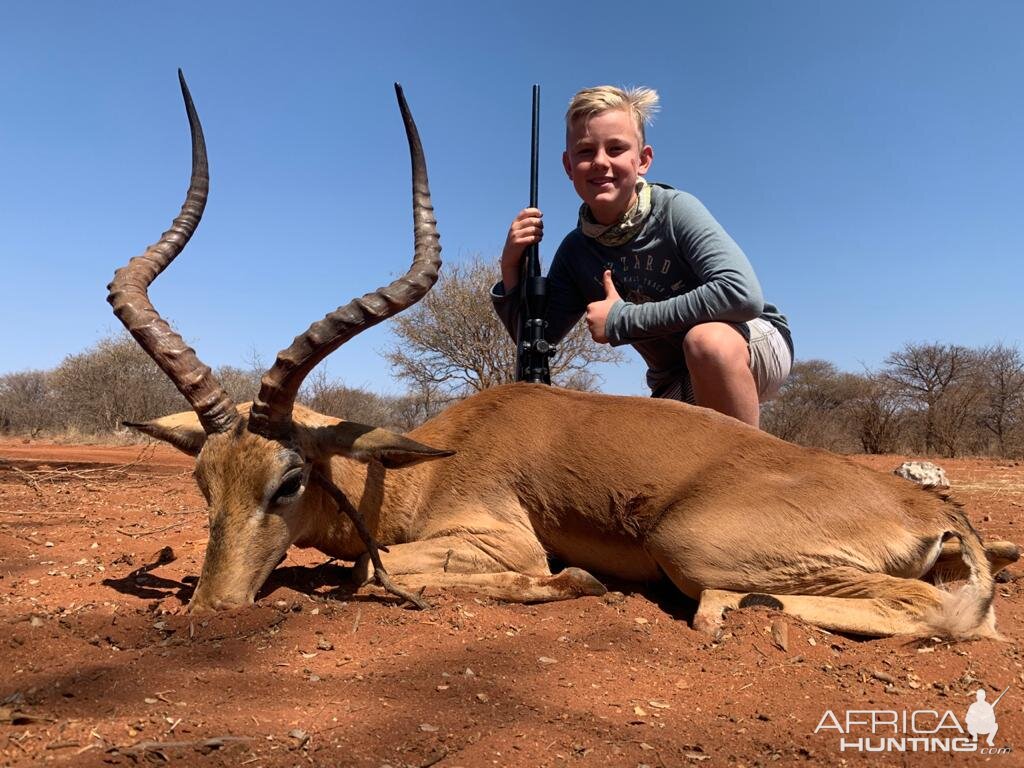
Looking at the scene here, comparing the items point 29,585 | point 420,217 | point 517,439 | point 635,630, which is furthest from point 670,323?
point 29,585

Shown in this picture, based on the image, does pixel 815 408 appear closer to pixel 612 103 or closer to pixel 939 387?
pixel 939 387

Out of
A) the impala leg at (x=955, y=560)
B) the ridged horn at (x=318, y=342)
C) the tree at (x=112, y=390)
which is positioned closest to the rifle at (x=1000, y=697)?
the impala leg at (x=955, y=560)

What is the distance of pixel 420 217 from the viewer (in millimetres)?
4570

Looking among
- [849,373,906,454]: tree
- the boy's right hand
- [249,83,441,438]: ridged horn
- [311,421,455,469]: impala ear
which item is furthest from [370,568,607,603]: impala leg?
[849,373,906,454]: tree

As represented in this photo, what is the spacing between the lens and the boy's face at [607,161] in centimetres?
528

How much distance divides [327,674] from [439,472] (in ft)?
6.70

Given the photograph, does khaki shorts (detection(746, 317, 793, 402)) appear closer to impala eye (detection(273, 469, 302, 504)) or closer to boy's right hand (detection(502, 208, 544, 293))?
boy's right hand (detection(502, 208, 544, 293))

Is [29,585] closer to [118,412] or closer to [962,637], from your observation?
[962,637]

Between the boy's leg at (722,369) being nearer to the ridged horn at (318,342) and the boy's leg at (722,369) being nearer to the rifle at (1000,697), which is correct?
the ridged horn at (318,342)

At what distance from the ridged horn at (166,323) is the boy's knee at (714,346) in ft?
9.05

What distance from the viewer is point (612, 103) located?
208 inches

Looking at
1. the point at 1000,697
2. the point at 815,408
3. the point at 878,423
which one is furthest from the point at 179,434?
the point at 815,408

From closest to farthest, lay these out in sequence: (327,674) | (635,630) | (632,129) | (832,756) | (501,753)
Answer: (501,753), (832,756), (327,674), (635,630), (632,129)

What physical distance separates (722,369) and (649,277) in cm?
102
